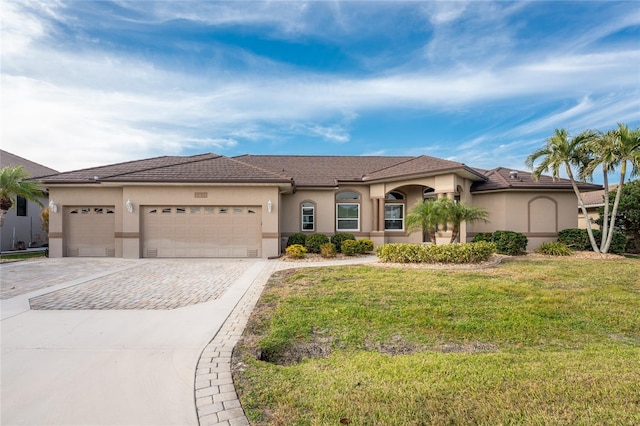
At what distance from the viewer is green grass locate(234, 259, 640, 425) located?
2.75m

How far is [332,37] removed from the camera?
12.9m

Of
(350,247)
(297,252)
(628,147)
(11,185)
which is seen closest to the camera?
(628,147)

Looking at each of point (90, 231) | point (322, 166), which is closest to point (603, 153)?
→ point (322, 166)

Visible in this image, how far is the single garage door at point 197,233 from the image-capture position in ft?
46.5

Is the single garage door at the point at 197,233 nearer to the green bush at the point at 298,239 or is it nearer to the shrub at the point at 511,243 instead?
the green bush at the point at 298,239

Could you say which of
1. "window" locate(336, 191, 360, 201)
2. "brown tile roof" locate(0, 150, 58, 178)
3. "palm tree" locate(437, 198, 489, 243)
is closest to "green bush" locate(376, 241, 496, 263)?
"palm tree" locate(437, 198, 489, 243)

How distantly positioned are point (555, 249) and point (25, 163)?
112 ft

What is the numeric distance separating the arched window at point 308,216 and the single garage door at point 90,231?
31.5ft

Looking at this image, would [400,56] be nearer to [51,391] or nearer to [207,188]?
[207,188]

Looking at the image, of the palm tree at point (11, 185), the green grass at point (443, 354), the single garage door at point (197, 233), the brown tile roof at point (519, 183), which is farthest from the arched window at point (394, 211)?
the palm tree at point (11, 185)

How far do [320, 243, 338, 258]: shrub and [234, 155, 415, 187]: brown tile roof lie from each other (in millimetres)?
4023

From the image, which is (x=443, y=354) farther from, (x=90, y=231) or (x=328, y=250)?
(x=90, y=231)

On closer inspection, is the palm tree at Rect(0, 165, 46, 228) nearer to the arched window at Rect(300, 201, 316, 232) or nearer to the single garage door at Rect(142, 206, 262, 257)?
the single garage door at Rect(142, 206, 262, 257)

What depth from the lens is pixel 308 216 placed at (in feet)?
56.8
